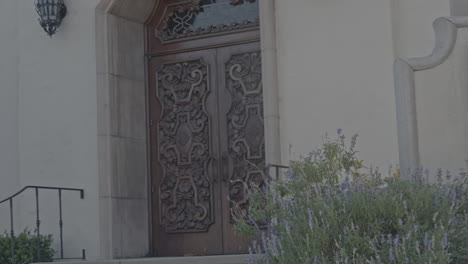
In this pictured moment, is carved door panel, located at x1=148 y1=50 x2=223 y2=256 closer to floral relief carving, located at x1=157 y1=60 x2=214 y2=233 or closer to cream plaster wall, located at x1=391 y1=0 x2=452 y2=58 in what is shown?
floral relief carving, located at x1=157 y1=60 x2=214 y2=233

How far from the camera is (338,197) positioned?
5.09 m

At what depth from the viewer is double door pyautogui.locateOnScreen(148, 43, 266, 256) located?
8.56m

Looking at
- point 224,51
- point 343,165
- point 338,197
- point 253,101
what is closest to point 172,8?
point 224,51

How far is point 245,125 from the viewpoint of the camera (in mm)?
8586

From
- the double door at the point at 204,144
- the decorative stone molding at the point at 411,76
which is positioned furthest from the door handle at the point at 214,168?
the decorative stone molding at the point at 411,76

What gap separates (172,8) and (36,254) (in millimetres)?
2844

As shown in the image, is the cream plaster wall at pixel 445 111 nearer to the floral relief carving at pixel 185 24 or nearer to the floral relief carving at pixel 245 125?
the floral relief carving at pixel 245 125

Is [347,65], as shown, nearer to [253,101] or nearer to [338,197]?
[253,101]

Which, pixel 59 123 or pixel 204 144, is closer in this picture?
pixel 204 144

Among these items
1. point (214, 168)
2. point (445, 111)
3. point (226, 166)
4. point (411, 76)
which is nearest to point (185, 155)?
point (214, 168)

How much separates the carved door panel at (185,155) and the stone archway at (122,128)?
14 cm

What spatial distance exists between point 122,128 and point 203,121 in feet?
2.69

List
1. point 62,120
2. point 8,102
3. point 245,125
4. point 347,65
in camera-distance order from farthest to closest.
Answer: point 8,102
point 62,120
point 245,125
point 347,65

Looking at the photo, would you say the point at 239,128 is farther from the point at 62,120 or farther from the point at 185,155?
the point at 62,120
